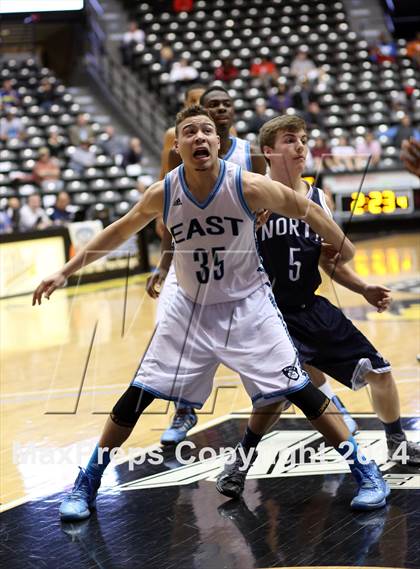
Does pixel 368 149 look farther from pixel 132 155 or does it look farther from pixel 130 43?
pixel 130 43

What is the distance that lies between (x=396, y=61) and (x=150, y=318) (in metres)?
13.5

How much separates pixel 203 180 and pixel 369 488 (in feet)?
4.84

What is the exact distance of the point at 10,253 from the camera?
1204 cm

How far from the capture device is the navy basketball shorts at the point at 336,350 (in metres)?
4.64

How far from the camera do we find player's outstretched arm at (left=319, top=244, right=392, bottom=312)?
4.37 meters

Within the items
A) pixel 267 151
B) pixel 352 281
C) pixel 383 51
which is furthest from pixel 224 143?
pixel 383 51

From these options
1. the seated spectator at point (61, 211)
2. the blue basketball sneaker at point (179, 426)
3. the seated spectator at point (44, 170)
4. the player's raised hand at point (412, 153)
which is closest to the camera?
the player's raised hand at point (412, 153)

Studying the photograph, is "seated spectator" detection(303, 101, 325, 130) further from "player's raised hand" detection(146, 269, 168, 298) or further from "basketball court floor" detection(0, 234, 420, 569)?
"player's raised hand" detection(146, 269, 168, 298)

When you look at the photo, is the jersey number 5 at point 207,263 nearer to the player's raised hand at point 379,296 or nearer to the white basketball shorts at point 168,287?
the player's raised hand at point 379,296

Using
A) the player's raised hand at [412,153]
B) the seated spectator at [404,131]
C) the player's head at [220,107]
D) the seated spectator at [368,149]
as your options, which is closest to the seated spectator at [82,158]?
the seated spectator at [368,149]

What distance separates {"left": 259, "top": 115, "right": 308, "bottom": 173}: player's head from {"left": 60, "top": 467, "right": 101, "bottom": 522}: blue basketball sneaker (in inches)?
66.7

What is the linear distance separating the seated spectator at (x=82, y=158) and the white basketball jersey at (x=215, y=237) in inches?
516

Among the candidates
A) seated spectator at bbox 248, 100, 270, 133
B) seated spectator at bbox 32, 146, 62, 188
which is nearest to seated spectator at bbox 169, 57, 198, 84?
seated spectator at bbox 248, 100, 270, 133

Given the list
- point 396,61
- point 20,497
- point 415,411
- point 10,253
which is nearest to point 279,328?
point 20,497
